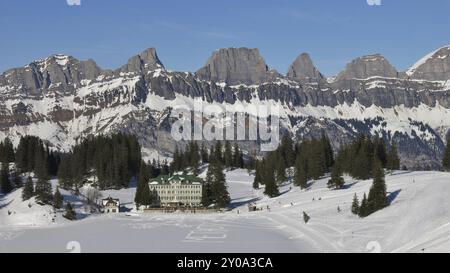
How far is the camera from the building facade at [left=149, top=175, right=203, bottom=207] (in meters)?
169

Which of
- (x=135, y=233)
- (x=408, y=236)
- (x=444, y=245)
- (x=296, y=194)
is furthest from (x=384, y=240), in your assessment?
(x=296, y=194)

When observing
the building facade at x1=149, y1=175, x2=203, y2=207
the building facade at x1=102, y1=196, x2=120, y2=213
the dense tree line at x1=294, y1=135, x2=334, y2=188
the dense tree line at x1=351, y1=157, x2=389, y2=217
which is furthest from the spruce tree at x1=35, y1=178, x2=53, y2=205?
the dense tree line at x1=351, y1=157, x2=389, y2=217

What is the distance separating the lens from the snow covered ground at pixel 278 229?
66312 mm

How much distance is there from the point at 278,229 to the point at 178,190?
8272 cm

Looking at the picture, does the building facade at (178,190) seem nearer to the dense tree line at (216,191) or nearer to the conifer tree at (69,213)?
the dense tree line at (216,191)

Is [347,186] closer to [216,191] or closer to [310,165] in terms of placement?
[310,165]

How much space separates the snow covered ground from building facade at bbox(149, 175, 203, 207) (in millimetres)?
37484

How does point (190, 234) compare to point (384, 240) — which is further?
point (190, 234)

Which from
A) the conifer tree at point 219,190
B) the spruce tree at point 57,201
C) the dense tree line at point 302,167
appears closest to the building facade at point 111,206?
the spruce tree at point 57,201

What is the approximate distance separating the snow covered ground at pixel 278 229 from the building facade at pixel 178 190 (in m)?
37.5

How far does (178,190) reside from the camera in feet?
560

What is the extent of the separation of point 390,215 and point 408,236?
18.1 m
